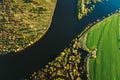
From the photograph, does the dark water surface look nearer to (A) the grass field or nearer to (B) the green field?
(A) the grass field

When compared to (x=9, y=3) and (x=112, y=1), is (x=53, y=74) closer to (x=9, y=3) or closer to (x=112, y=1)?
(x=9, y=3)

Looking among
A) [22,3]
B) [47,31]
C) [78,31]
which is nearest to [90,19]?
[78,31]

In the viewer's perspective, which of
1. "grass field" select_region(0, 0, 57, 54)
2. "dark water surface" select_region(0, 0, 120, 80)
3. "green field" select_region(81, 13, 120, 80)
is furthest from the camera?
"grass field" select_region(0, 0, 57, 54)

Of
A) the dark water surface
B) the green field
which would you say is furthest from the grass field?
the green field

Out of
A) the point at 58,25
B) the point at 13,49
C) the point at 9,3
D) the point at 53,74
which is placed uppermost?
the point at 9,3

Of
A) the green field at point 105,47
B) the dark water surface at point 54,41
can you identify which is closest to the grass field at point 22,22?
the dark water surface at point 54,41

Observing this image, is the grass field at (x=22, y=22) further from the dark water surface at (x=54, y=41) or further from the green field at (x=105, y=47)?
the green field at (x=105, y=47)
